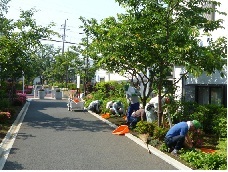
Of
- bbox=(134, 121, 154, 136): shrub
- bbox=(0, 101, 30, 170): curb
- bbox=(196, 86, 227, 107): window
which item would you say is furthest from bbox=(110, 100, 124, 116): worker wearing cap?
bbox=(134, 121, 154, 136): shrub

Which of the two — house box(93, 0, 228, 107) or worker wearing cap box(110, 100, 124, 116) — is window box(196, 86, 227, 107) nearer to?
house box(93, 0, 228, 107)

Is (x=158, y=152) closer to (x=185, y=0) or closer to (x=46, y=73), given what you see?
(x=185, y=0)

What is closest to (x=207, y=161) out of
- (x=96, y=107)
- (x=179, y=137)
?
(x=179, y=137)

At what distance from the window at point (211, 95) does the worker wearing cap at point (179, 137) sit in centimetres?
484

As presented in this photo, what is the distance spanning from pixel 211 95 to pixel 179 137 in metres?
6.16

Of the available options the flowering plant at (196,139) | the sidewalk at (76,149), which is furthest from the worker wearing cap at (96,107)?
the flowering plant at (196,139)

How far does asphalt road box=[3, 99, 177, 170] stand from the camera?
7.87 meters

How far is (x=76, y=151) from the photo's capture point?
9383 millimetres

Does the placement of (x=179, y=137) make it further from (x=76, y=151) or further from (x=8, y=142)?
(x=8, y=142)

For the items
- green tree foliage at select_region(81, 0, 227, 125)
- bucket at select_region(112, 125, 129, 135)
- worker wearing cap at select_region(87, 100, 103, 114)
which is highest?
green tree foliage at select_region(81, 0, 227, 125)

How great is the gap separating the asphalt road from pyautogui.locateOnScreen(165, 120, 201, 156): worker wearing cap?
64 cm

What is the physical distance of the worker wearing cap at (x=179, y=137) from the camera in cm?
905

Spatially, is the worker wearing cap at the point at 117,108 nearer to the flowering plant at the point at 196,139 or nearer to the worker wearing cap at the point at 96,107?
the worker wearing cap at the point at 96,107

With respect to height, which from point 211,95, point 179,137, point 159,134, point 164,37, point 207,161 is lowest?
point 207,161
